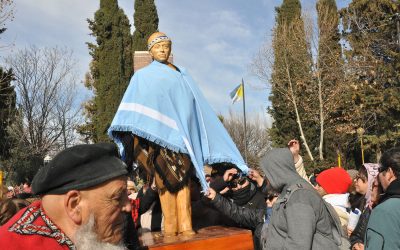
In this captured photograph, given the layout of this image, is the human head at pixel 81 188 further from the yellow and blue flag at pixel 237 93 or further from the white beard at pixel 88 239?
the yellow and blue flag at pixel 237 93

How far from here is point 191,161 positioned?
3.32 meters

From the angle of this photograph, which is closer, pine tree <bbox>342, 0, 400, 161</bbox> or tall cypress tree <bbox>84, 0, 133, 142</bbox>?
pine tree <bbox>342, 0, 400, 161</bbox>

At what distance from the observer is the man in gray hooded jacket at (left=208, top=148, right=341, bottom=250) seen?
8.71ft

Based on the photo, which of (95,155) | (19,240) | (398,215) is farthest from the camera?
(398,215)

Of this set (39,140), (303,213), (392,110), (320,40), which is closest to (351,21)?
(320,40)

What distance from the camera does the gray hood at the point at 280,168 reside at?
2945mm

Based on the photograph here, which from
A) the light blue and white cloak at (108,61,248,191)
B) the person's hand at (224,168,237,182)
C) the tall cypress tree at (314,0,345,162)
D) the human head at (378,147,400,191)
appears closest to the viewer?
the human head at (378,147,400,191)

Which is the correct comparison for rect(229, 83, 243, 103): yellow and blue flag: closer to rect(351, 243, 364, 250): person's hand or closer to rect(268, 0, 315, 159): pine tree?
rect(268, 0, 315, 159): pine tree

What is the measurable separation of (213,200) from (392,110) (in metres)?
21.4

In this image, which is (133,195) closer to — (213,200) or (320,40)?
(213,200)

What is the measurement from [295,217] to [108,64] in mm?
22425

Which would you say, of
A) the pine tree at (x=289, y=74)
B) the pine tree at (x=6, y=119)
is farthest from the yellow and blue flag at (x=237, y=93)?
the pine tree at (x=6, y=119)

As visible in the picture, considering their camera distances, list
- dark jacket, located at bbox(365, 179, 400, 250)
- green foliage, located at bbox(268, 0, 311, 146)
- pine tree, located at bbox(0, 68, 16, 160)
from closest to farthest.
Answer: dark jacket, located at bbox(365, 179, 400, 250), pine tree, located at bbox(0, 68, 16, 160), green foliage, located at bbox(268, 0, 311, 146)

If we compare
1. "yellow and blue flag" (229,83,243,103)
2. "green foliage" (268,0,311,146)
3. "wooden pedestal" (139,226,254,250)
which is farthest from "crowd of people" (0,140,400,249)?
"green foliage" (268,0,311,146)
